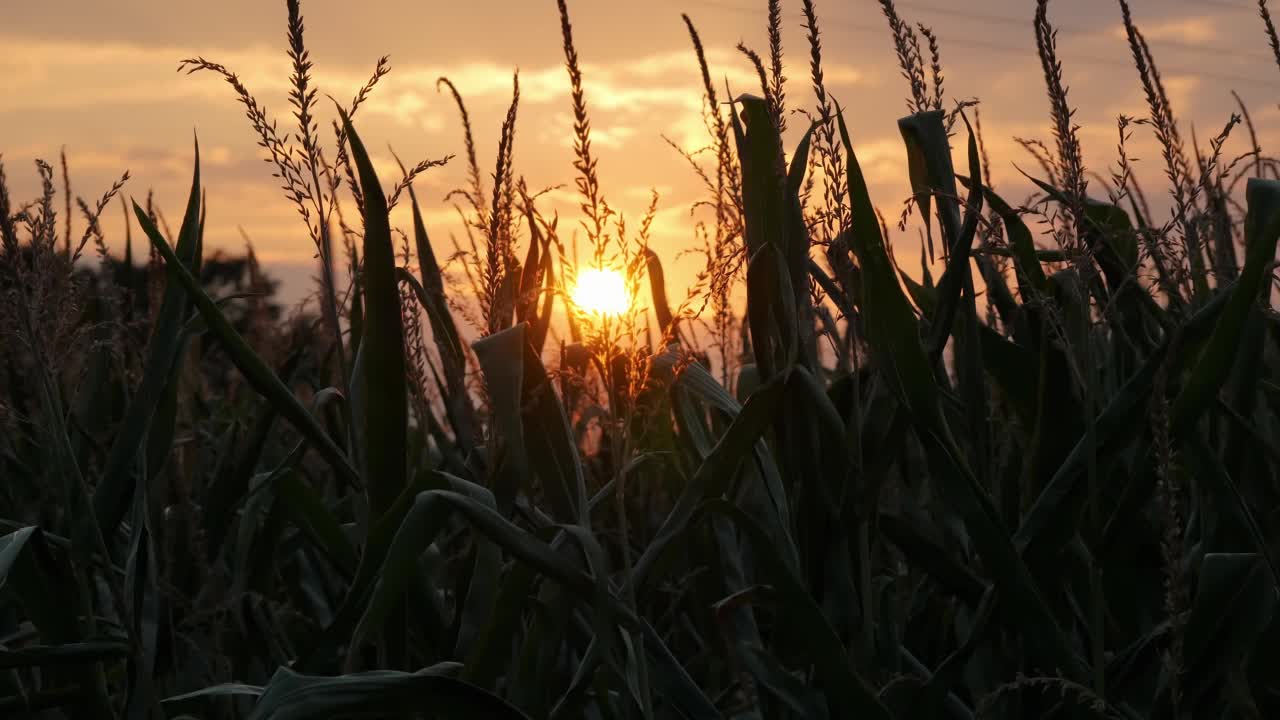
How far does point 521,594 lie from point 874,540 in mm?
391

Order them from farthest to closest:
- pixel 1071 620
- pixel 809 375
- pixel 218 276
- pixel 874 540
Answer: pixel 218 276
pixel 1071 620
pixel 874 540
pixel 809 375

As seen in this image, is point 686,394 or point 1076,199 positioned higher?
point 1076,199

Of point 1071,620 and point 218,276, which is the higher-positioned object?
point 218,276

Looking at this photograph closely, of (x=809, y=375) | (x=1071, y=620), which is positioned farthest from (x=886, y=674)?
(x=809, y=375)

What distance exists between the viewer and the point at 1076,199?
1.18m

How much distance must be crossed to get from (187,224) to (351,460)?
376 millimetres

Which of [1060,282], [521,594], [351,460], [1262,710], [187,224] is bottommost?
[1262,710]

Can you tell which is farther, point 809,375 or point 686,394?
point 686,394

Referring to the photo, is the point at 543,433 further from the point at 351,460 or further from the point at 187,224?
the point at 187,224

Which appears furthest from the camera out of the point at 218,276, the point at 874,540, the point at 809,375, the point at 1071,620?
the point at 218,276

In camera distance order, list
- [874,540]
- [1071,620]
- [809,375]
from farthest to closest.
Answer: [1071,620], [874,540], [809,375]

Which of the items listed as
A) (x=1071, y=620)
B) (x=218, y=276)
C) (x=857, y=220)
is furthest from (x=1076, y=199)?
(x=218, y=276)

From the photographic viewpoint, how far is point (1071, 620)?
1.43m

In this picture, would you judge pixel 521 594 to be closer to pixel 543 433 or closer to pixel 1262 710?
pixel 543 433
